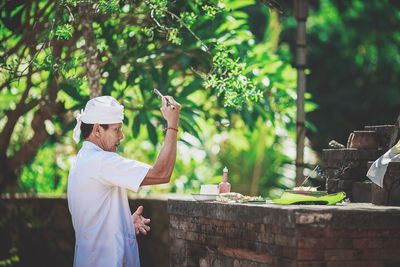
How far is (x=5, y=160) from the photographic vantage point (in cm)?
988

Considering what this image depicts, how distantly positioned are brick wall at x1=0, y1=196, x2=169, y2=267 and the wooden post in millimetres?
2162

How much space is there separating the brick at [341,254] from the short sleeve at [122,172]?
45.3 inches

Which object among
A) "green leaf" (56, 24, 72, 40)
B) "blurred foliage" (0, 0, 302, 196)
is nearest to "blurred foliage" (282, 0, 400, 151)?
"blurred foliage" (0, 0, 302, 196)

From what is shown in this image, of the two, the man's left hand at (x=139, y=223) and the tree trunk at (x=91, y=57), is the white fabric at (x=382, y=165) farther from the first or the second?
the tree trunk at (x=91, y=57)

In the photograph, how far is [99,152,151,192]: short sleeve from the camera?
16.3 feet

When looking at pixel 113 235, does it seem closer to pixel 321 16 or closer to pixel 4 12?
pixel 4 12

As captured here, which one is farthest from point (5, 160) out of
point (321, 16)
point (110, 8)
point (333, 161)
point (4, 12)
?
point (321, 16)

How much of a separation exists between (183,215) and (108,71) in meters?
2.99

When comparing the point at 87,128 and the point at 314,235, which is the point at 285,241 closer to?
the point at 314,235

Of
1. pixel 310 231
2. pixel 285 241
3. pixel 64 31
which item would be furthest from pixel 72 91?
pixel 310 231

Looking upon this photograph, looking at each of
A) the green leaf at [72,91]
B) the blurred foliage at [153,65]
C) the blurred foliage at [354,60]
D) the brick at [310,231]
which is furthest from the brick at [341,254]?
the blurred foliage at [354,60]

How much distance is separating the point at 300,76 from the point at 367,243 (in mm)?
3886

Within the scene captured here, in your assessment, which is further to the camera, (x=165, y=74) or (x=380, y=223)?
(x=165, y=74)

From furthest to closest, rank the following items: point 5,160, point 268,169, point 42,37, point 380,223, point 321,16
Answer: point 321,16
point 268,169
point 5,160
point 42,37
point 380,223
